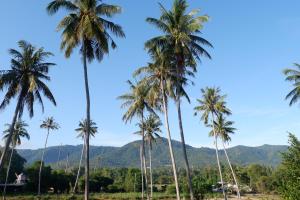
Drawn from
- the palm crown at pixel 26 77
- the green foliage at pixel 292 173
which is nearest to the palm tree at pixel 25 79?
the palm crown at pixel 26 77

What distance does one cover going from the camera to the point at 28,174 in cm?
9369

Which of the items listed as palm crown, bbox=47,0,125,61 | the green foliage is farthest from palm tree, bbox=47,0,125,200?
the green foliage

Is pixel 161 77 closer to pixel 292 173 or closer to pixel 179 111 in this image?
pixel 179 111

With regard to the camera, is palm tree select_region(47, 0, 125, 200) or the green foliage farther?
palm tree select_region(47, 0, 125, 200)

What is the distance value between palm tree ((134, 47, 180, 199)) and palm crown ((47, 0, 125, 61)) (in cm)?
543

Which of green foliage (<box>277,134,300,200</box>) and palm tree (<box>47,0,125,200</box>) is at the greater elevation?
palm tree (<box>47,0,125,200</box>)

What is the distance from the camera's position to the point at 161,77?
114 feet

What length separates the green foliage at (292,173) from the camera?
1759cm

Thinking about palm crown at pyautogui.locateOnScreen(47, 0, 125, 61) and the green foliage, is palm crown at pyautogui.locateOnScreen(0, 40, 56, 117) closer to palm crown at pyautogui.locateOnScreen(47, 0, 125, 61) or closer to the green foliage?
palm crown at pyautogui.locateOnScreen(47, 0, 125, 61)

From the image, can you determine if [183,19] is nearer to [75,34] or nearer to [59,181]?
[75,34]

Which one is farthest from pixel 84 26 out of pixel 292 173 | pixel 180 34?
pixel 292 173

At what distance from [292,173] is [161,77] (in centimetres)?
1789

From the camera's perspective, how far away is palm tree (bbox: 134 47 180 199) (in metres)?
32.3

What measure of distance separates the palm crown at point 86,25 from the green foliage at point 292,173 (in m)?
14.9
